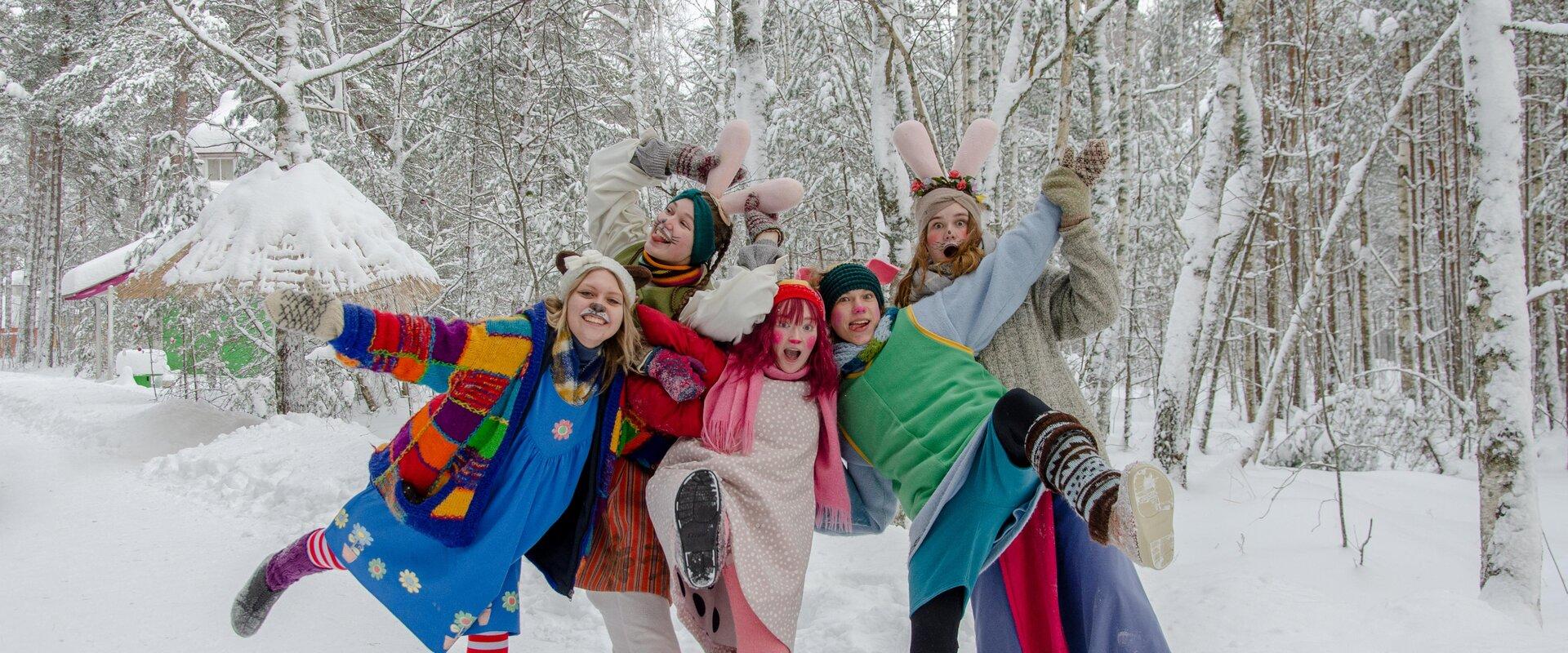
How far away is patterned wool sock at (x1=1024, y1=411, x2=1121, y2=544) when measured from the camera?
1.77 m

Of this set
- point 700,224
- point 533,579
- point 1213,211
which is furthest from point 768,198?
point 1213,211

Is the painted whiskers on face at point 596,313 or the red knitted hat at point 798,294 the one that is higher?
the red knitted hat at point 798,294

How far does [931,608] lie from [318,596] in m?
2.67

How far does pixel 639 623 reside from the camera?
2.38 meters

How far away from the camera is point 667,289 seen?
2.86 meters

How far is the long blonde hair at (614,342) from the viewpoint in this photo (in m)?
2.38

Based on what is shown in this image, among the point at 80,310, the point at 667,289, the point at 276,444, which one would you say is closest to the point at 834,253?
the point at 276,444

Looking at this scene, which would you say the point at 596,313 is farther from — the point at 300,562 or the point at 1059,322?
the point at 1059,322

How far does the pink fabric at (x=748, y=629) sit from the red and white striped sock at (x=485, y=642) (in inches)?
31.5

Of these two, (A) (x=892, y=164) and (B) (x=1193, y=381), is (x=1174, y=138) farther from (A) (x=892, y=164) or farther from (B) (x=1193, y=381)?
(A) (x=892, y=164)

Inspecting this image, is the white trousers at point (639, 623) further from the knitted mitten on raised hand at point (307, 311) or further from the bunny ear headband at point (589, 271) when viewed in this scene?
the knitted mitten on raised hand at point (307, 311)

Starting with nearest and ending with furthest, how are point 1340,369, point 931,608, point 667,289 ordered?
point 931,608 → point 667,289 → point 1340,369

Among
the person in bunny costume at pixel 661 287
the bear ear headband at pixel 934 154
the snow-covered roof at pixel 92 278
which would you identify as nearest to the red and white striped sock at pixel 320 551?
the person in bunny costume at pixel 661 287

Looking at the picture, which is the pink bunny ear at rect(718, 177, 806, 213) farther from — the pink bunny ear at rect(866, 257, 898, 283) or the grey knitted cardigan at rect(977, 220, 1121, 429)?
the grey knitted cardigan at rect(977, 220, 1121, 429)
